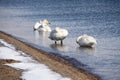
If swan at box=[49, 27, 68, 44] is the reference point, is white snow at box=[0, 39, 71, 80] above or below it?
below

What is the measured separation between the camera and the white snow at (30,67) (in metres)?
23.8

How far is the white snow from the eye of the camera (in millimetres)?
23750

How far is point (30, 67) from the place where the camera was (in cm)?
2647

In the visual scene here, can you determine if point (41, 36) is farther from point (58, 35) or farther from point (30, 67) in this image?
point (30, 67)

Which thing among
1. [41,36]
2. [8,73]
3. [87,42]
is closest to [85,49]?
[87,42]

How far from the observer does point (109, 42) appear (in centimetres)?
4644

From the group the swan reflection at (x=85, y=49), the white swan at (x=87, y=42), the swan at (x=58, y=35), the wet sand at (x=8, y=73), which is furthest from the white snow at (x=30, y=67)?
the swan at (x=58, y=35)

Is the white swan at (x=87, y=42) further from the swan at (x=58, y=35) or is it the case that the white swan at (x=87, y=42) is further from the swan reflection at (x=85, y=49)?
the swan at (x=58, y=35)

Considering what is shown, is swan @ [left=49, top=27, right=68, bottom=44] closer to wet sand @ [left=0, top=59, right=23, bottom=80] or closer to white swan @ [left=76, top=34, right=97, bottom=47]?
white swan @ [left=76, top=34, right=97, bottom=47]

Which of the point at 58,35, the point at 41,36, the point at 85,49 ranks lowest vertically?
the point at 85,49

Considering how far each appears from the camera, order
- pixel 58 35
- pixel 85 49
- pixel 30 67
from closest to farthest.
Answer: pixel 30 67, pixel 85 49, pixel 58 35

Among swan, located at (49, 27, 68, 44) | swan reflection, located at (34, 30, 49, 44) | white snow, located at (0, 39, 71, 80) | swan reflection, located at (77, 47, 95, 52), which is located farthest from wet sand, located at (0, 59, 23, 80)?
swan reflection, located at (34, 30, 49, 44)

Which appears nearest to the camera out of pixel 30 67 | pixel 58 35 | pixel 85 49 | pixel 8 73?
pixel 8 73

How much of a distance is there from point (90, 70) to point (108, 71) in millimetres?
1381
